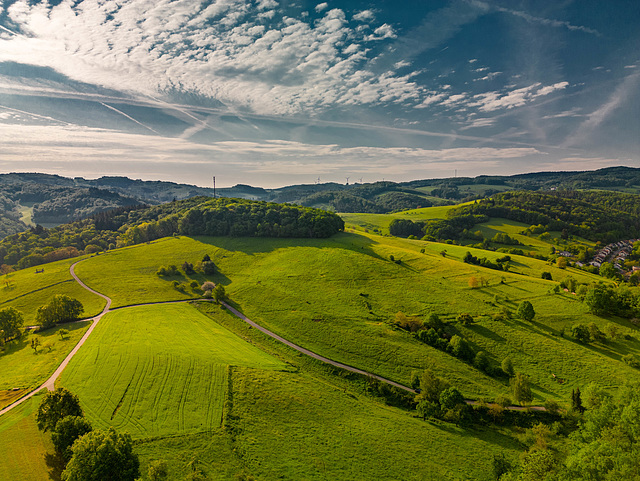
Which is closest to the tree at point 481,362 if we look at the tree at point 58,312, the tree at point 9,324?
the tree at point 58,312

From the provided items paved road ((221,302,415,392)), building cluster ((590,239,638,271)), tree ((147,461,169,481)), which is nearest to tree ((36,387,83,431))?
tree ((147,461,169,481))

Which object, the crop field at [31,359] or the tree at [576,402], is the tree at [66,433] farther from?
the tree at [576,402]

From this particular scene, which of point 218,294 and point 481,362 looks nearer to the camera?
point 481,362

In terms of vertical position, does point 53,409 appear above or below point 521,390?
above

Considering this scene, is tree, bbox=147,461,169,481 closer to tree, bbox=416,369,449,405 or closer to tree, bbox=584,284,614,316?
tree, bbox=416,369,449,405

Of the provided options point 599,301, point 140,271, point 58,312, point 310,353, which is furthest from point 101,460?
point 599,301

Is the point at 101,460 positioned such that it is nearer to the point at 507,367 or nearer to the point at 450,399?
the point at 450,399

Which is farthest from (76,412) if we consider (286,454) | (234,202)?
(234,202)
